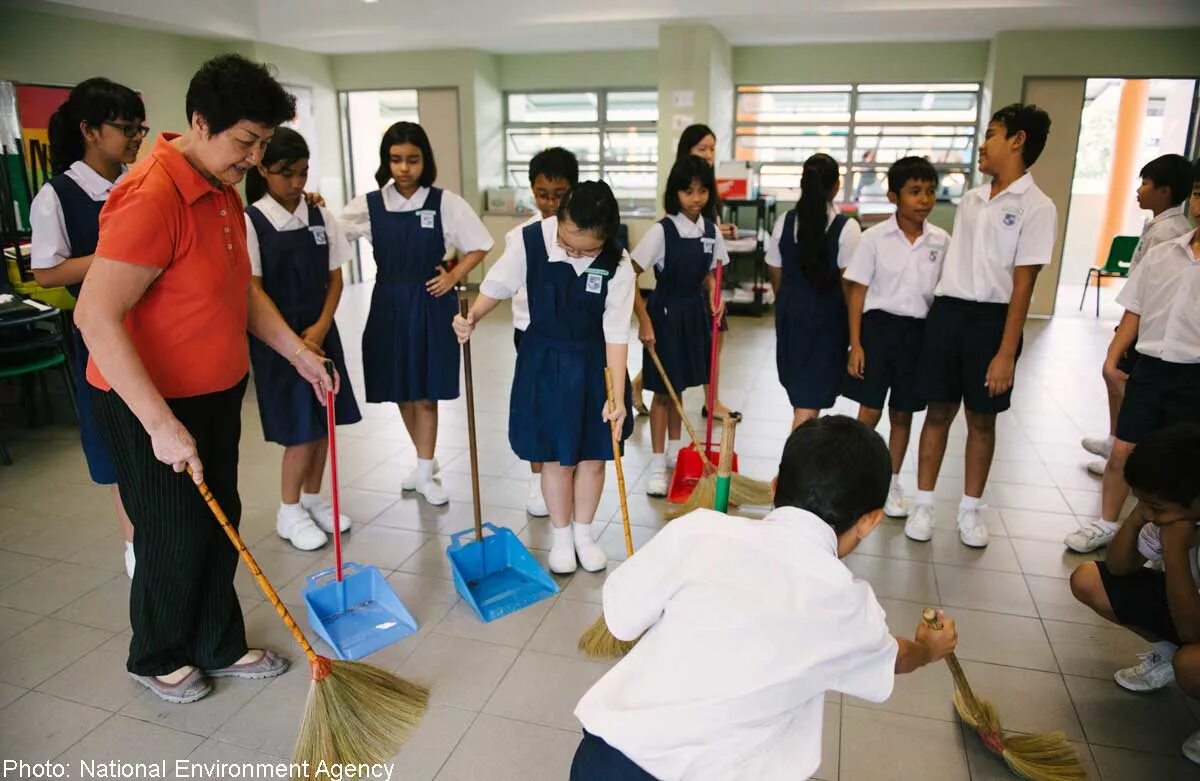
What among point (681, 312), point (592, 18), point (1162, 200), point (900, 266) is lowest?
point (681, 312)

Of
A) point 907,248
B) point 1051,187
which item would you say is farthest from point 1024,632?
point 1051,187

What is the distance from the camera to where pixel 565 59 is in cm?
887

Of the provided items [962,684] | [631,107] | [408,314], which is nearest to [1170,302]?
[962,684]

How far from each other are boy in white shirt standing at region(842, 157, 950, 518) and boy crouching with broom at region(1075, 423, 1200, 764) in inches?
39.5

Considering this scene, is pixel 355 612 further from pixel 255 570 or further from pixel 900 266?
pixel 900 266

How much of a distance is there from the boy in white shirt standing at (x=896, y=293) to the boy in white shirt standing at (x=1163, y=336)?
2.01 ft

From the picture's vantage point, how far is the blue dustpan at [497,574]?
8.13ft

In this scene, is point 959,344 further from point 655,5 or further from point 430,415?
point 655,5

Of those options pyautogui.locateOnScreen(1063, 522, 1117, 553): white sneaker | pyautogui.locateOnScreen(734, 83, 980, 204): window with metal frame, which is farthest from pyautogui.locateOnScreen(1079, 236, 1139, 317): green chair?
pyautogui.locateOnScreen(1063, 522, 1117, 553): white sneaker

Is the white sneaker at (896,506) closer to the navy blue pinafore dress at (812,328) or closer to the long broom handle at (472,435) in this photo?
the navy blue pinafore dress at (812,328)

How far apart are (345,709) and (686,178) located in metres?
2.26

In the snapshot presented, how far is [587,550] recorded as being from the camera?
8.99 feet

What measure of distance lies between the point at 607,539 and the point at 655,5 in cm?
545

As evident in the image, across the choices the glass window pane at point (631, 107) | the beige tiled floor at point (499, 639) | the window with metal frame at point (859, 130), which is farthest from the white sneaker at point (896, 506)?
the glass window pane at point (631, 107)
